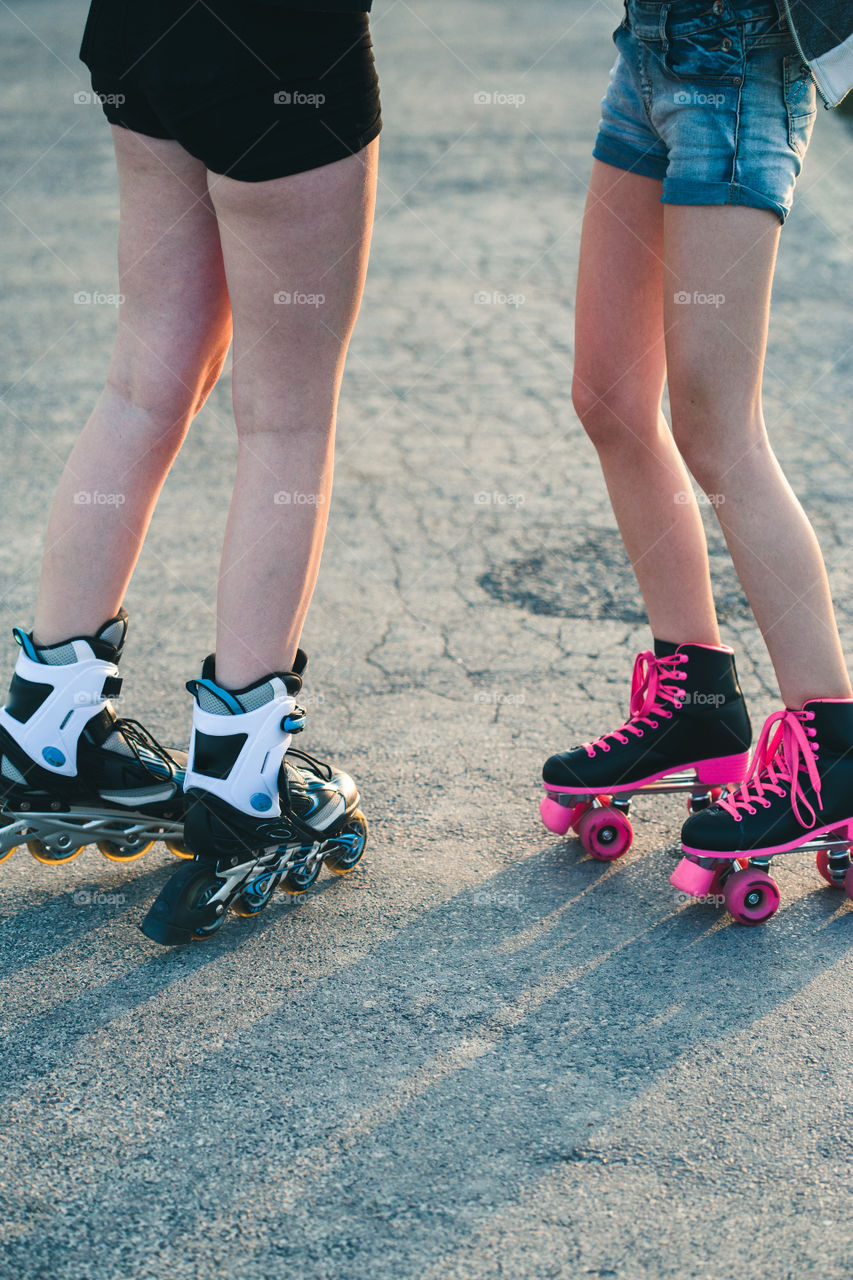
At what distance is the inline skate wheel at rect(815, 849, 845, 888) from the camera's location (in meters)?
2.44

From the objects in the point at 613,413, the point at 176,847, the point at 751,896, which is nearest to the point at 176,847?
the point at 176,847

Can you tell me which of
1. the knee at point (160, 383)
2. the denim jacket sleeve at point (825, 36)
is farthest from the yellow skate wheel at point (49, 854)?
the denim jacket sleeve at point (825, 36)

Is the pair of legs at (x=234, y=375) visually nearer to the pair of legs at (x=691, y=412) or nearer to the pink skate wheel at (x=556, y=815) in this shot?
the pair of legs at (x=691, y=412)

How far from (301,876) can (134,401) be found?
0.96m

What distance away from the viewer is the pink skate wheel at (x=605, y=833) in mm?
2545

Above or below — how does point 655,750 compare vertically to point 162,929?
above

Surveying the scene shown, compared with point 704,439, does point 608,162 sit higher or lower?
higher

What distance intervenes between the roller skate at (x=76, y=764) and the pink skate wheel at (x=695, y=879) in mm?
981

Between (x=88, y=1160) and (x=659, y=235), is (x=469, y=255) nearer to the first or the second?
(x=659, y=235)

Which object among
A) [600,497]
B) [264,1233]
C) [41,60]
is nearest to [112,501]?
[264,1233]

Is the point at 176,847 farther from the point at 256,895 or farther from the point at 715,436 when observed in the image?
the point at 715,436

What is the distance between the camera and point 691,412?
2320mm

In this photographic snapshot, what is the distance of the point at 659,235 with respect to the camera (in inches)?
94.9

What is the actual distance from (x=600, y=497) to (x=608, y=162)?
201 cm
